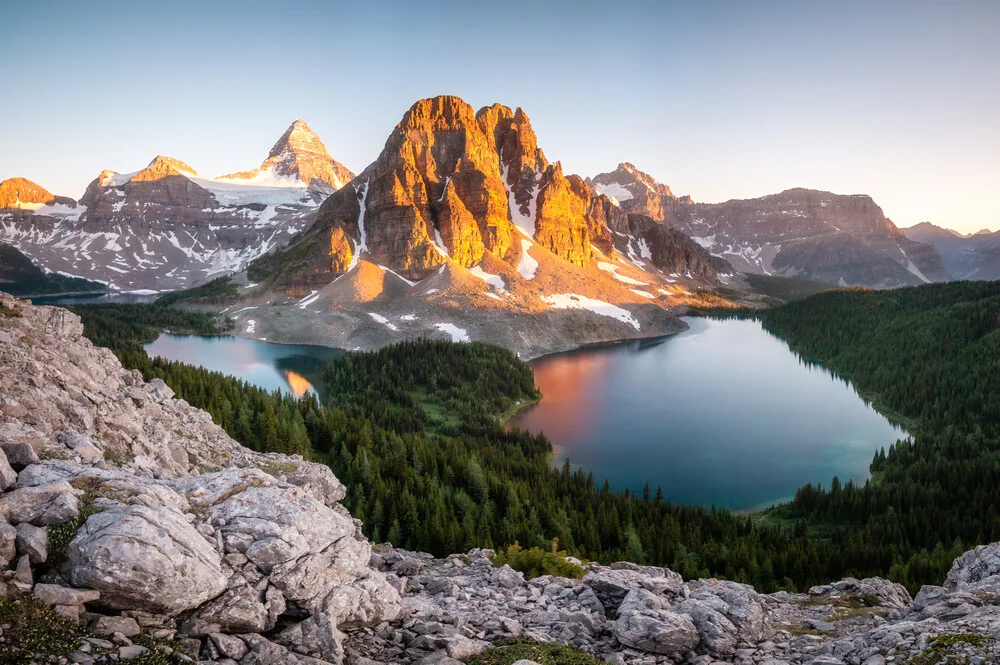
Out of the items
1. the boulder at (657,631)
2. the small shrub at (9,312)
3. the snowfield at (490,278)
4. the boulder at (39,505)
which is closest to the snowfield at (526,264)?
the snowfield at (490,278)

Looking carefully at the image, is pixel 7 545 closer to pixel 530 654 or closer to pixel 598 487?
pixel 530 654

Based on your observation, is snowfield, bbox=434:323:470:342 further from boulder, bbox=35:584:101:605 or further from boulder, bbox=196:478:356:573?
boulder, bbox=35:584:101:605

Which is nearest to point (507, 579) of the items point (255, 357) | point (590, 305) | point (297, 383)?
point (297, 383)

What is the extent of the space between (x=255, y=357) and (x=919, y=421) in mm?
107370

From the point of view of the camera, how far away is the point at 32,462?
11195 mm

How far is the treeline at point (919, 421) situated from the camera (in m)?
34.7

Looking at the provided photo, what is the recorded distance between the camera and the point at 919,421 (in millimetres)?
66812

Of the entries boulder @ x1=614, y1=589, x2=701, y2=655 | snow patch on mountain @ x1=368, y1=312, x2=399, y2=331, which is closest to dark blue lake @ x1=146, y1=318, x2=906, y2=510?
snow patch on mountain @ x1=368, y1=312, x2=399, y2=331

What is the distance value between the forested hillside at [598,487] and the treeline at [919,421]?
0.62ft

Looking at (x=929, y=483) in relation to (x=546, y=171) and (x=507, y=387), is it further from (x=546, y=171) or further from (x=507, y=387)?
(x=546, y=171)

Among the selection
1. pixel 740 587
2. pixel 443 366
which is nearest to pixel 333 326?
pixel 443 366

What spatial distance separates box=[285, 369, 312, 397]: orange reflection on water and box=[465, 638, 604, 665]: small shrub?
72676mm

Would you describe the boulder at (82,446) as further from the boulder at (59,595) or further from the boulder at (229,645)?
the boulder at (229,645)

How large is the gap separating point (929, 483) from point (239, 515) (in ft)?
171
